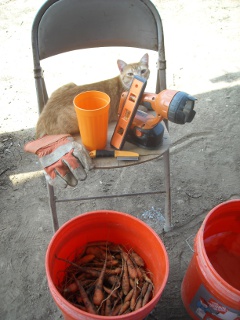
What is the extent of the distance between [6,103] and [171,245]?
1.88 m

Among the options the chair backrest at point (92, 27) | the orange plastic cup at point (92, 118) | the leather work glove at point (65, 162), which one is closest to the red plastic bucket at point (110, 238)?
the leather work glove at point (65, 162)

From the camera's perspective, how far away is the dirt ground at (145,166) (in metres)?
1.60

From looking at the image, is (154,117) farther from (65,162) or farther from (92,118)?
(65,162)

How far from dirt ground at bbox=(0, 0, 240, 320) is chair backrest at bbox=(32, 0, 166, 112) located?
0.75 metres

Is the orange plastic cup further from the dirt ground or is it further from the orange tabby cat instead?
the dirt ground

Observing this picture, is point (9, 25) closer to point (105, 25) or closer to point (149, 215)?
point (105, 25)

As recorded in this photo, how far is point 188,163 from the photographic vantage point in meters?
2.20

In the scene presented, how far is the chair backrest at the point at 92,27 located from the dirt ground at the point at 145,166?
2.47ft

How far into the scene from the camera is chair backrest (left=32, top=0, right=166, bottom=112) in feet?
4.61

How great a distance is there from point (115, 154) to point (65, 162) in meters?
0.21

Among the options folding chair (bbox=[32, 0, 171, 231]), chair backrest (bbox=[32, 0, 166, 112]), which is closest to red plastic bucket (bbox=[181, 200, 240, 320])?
folding chair (bbox=[32, 0, 171, 231])

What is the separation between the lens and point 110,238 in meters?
1.36

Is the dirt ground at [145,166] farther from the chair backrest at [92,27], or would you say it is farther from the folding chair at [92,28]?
the chair backrest at [92,27]

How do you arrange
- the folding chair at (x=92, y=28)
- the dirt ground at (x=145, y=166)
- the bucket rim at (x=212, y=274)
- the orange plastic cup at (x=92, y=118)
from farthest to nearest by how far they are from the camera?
the dirt ground at (x=145, y=166), the folding chair at (x=92, y=28), the orange plastic cup at (x=92, y=118), the bucket rim at (x=212, y=274)
